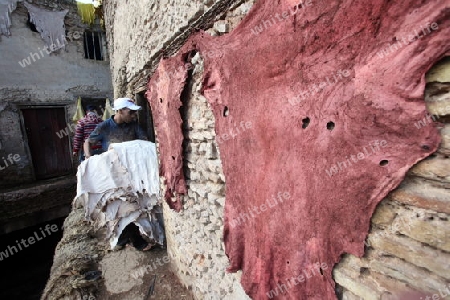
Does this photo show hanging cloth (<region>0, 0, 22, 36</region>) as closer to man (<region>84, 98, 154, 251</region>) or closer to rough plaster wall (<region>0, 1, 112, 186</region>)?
rough plaster wall (<region>0, 1, 112, 186</region>)

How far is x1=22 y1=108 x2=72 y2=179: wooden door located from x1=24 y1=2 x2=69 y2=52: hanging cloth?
234cm

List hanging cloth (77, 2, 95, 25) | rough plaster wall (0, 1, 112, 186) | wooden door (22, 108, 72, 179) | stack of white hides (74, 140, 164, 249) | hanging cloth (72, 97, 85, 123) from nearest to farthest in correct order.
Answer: stack of white hides (74, 140, 164, 249) → rough plaster wall (0, 1, 112, 186) → hanging cloth (72, 97, 85, 123) → wooden door (22, 108, 72, 179) → hanging cloth (77, 2, 95, 25)

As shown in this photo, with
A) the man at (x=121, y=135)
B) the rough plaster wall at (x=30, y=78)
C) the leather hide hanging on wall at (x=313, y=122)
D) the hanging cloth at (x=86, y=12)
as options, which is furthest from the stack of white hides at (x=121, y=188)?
the hanging cloth at (x=86, y=12)

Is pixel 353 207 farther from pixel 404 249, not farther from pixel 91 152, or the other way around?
pixel 91 152

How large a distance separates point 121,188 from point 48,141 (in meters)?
7.38

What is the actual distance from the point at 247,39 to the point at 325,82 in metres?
0.61

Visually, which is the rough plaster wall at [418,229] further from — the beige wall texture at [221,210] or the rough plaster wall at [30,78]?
the rough plaster wall at [30,78]

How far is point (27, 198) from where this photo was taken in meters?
7.40

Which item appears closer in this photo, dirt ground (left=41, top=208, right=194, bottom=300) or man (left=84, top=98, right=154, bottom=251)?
dirt ground (left=41, top=208, right=194, bottom=300)

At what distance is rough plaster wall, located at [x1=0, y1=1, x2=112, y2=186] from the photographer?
7.75m

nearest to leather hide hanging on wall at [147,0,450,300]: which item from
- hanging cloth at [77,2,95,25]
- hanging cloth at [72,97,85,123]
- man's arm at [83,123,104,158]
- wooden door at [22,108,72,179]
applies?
man's arm at [83,123,104,158]

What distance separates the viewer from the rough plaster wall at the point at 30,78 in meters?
7.75

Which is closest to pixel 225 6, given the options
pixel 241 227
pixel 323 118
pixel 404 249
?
pixel 323 118

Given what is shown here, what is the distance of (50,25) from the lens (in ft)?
27.8
